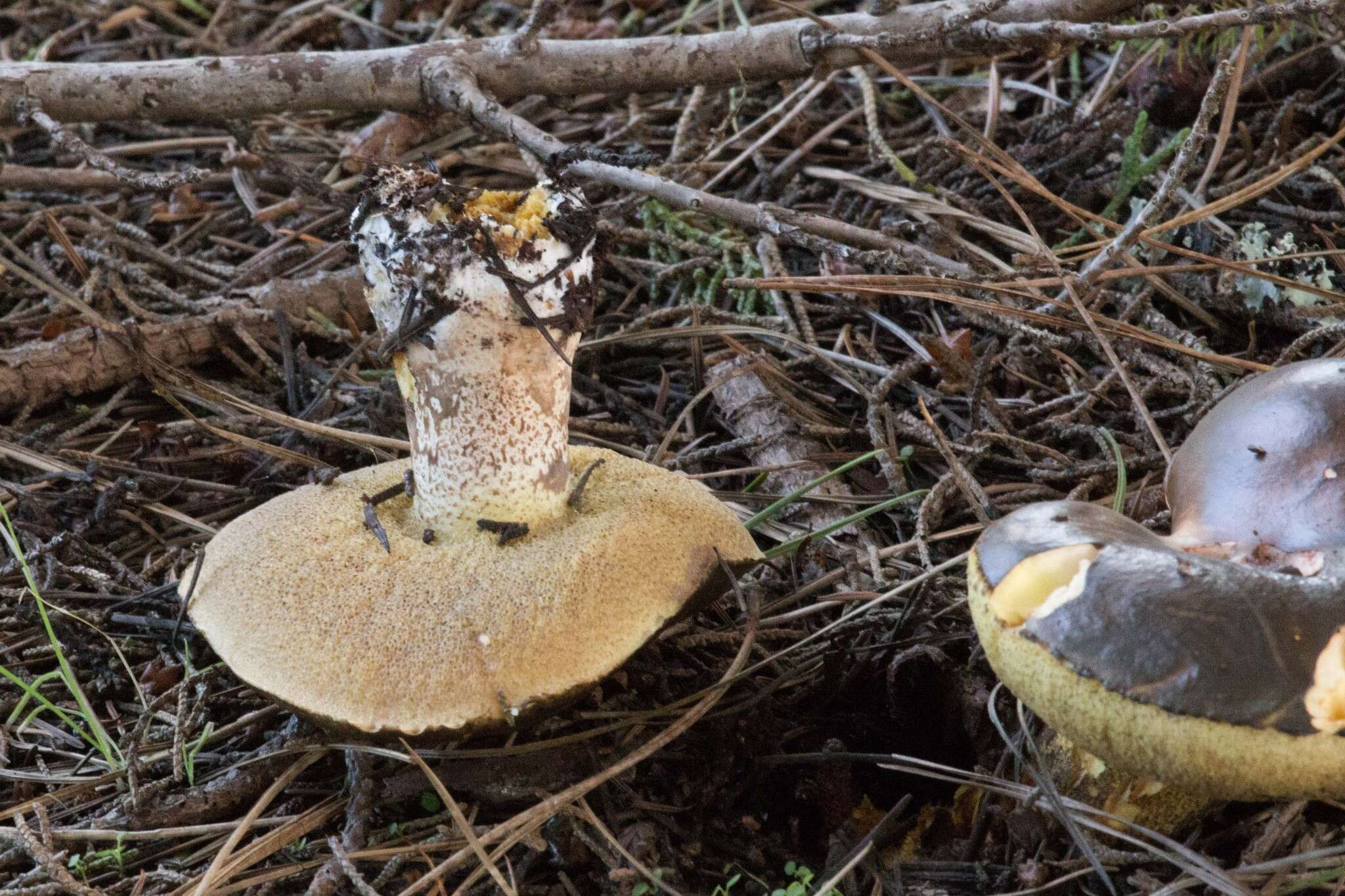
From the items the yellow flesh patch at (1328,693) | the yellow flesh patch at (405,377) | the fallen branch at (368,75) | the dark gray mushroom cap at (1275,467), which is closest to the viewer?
the yellow flesh patch at (1328,693)

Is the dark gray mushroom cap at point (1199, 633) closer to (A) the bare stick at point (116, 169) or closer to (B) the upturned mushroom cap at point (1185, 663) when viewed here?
(B) the upturned mushroom cap at point (1185, 663)

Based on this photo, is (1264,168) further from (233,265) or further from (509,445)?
(233,265)

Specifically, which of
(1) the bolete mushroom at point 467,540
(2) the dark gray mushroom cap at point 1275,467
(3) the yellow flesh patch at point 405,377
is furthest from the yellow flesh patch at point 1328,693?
(3) the yellow flesh patch at point 405,377

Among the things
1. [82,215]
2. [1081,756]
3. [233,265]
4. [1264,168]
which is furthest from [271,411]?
[1264,168]

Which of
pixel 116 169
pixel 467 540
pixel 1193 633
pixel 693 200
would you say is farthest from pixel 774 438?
pixel 116 169

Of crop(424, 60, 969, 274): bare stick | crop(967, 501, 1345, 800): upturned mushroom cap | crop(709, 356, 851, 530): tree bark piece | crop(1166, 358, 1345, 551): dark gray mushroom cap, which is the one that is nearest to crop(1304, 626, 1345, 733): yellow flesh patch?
A: crop(967, 501, 1345, 800): upturned mushroom cap

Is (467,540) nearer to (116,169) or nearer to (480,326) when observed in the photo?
(480,326)
